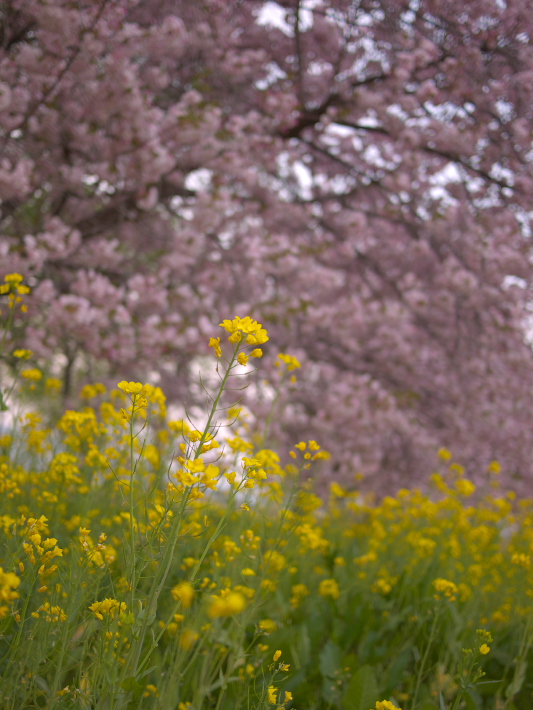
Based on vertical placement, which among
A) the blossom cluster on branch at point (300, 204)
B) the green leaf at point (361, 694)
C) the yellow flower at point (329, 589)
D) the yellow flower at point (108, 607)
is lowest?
the green leaf at point (361, 694)

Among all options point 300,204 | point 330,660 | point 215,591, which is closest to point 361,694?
point 330,660

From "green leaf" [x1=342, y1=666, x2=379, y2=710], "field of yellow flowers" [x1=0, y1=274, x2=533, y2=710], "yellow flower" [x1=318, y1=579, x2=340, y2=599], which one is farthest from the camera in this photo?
"yellow flower" [x1=318, y1=579, x2=340, y2=599]

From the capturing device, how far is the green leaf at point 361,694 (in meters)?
1.91

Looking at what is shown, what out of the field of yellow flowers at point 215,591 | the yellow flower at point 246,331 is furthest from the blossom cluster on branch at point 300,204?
the yellow flower at point 246,331

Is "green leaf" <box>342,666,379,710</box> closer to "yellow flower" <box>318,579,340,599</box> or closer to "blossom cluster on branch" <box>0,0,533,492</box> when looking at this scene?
"yellow flower" <box>318,579,340,599</box>

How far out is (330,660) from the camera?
7.44ft

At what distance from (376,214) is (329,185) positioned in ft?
3.82

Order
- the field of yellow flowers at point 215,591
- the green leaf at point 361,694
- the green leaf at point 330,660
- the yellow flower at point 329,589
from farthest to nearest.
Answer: the yellow flower at point 329,589 < the green leaf at point 330,660 < the green leaf at point 361,694 < the field of yellow flowers at point 215,591

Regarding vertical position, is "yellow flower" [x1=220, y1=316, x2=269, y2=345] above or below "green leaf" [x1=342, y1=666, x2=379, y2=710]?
above

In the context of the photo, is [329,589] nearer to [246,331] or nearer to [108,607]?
[108,607]

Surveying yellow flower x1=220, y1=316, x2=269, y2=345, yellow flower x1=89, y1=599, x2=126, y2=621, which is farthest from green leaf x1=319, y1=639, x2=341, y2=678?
yellow flower x1=220, y1=316, x2=269, y2=345

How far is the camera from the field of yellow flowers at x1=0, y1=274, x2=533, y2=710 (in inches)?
57.3

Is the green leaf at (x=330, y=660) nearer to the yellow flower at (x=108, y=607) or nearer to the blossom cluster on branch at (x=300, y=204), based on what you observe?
the yellow flower at (x=108, y=607)

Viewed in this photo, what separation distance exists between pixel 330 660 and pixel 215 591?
25.1 inches
